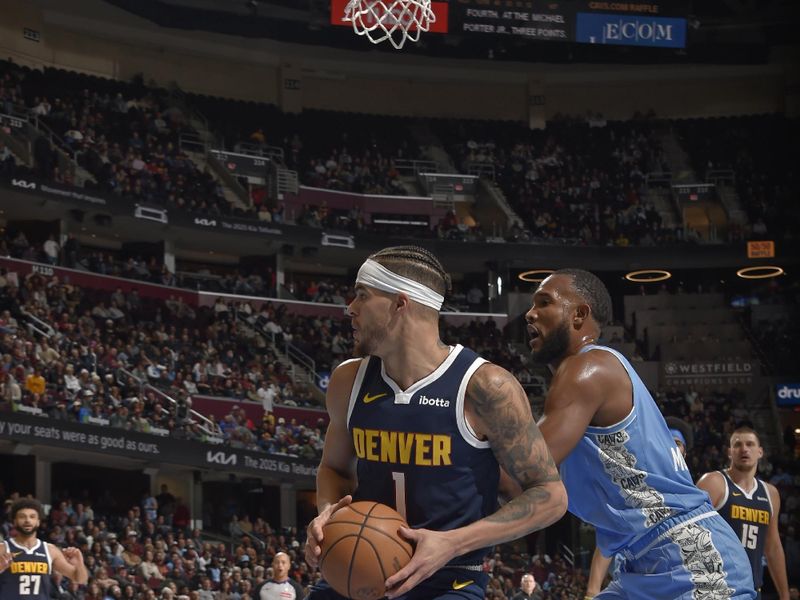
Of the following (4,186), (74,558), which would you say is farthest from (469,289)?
(74,558)

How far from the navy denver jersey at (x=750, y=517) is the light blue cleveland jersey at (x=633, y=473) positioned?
3.96m

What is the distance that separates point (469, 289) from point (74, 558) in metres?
29.7

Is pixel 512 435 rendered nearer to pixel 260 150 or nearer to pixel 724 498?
pixel 724 498

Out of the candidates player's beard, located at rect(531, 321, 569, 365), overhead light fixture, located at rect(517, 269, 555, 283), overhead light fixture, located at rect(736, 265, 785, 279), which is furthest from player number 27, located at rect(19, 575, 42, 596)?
overhead light fixture, located at rect(736, 265, 785, 279)

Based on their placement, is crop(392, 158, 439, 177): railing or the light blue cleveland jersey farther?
crop(392, 158, 439, 177): railing

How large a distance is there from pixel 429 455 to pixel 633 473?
1179mm

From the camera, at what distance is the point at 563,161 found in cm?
4169

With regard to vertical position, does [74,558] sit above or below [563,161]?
below

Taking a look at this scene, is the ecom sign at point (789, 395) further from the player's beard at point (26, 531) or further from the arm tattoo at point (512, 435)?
the arm tattoo at point (512, 435)

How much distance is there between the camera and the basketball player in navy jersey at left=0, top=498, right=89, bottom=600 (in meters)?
11.2

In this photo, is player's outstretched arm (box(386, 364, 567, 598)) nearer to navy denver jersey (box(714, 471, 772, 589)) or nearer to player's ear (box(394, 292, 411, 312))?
player's ear (box(394, 292, 411, 312))

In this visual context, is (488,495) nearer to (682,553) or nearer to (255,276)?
(682,553)

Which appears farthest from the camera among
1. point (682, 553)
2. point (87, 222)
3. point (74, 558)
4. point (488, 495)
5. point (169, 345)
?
point (87, 222)

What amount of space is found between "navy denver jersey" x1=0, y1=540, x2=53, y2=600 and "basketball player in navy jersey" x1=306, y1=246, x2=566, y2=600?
7379 mm
